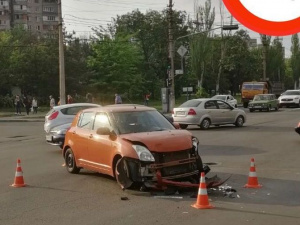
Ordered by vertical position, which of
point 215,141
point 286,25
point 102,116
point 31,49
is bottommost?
point 215,141

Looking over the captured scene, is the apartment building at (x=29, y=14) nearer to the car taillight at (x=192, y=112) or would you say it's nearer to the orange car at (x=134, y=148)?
the car taillight at (x=192, y=112)

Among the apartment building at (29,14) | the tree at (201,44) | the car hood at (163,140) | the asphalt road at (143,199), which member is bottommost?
the asphalt road at (143,199)

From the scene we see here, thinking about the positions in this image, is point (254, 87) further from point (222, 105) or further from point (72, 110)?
point (72, 110)

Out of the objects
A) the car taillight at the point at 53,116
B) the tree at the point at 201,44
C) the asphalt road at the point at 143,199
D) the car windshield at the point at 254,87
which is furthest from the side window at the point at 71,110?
the tree at the point at 201,44

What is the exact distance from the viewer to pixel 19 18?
11550 cm

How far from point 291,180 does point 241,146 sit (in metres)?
5.89

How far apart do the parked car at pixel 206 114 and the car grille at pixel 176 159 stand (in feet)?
44.4

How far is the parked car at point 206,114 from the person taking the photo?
71.6ft

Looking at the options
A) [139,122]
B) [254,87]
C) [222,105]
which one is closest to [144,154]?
[139,122]

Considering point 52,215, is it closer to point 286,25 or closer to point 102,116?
point 102,116

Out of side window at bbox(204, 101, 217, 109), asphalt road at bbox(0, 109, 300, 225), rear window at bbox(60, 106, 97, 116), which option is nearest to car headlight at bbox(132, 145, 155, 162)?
asphalt road at bbox(0, 109, 300, 225)

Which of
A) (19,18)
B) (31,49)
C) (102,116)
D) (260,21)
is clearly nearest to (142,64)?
(31,49)

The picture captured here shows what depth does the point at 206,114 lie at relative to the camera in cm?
2198

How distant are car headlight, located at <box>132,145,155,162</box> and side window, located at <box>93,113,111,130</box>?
1453 millimetres
